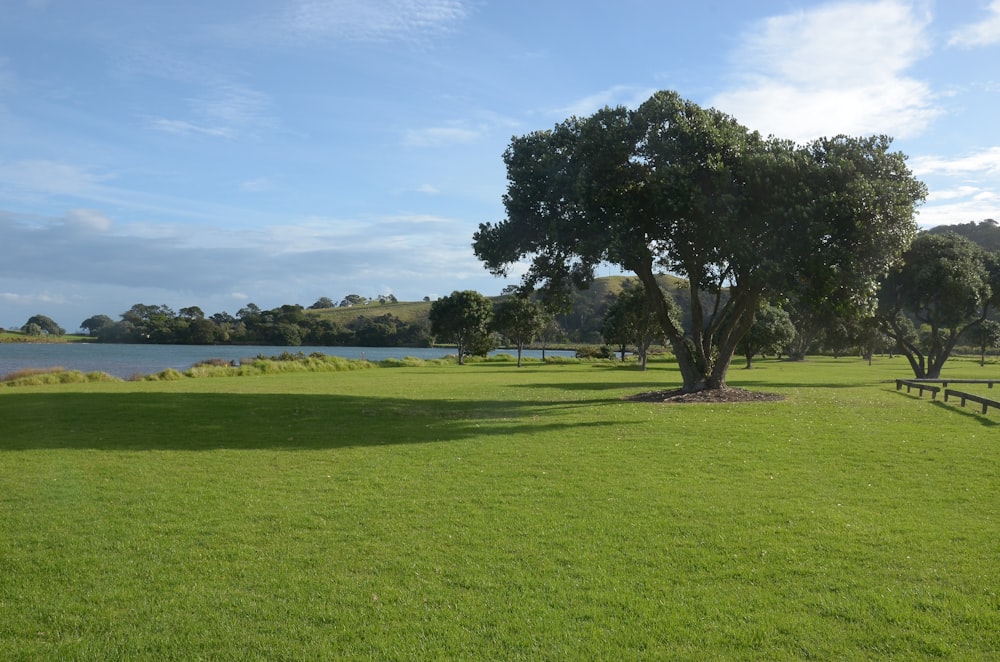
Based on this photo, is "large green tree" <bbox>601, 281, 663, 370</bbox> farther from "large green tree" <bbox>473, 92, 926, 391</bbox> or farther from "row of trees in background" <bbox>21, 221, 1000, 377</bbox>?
"large green tree" <bbox>473, 92, 926, 391</bbox>

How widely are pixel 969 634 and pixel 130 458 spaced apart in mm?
13866

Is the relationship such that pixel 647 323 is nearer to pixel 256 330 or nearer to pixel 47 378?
pixel 47 378

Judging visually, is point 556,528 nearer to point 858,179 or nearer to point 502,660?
point 502,660

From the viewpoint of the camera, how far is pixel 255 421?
66.0 feet

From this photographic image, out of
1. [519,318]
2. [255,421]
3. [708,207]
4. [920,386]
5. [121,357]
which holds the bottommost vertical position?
[121,357]

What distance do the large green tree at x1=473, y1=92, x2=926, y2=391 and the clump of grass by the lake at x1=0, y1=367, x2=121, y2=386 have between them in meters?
27.4

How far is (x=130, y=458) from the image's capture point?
13867 millimetres

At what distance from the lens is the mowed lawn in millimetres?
5719

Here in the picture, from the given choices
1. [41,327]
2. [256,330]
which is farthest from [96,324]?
[256,330]

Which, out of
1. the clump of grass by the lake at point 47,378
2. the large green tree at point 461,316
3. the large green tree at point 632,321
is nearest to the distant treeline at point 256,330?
the large green tree at point 461,316

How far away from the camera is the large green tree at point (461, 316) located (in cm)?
7706

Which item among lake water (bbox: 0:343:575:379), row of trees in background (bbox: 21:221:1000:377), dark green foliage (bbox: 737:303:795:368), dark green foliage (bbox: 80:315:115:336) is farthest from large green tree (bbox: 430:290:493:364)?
dark green foliage (bbox: 80:315:115:336)

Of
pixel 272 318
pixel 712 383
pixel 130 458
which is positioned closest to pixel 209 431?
pixel 130 458

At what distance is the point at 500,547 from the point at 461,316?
68.9m
